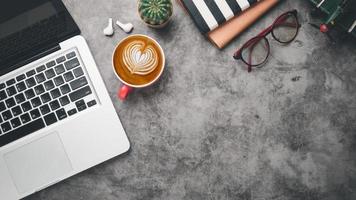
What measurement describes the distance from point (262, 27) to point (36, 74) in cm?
61

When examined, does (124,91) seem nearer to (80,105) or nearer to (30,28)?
(80,105)

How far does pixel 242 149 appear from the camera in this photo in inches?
48.3

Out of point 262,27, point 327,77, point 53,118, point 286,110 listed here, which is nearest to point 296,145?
point 286,110

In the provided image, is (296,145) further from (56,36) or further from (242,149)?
(56,36)

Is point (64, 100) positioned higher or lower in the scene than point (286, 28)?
higher

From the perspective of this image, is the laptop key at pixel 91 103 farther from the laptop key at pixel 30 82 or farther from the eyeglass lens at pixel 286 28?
the eyeglass lens at pixel 286 28

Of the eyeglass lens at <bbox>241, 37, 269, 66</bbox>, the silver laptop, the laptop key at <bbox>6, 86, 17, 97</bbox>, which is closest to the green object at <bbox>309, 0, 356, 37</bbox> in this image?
the eyeglass lens at <bbox>241, 37, 269, 66</bbox>

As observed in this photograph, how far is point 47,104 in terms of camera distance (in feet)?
3.84

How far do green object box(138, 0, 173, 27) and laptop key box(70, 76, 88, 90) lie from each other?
22 cm

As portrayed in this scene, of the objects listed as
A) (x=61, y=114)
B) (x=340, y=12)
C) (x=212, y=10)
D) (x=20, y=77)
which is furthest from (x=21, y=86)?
(x=340, y=12)

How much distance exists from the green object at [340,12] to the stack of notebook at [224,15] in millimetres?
128

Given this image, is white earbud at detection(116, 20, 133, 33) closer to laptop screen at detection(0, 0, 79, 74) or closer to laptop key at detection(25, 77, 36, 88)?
laptop screen at detection(0, 0, 79, 74)

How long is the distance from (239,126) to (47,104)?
509 millimetres

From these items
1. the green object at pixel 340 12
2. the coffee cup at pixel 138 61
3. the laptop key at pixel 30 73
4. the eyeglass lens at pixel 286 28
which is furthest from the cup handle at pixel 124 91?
the green object at pixel 340 12
